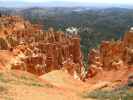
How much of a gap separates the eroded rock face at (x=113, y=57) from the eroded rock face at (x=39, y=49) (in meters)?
2.91

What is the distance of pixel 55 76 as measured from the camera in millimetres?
33594

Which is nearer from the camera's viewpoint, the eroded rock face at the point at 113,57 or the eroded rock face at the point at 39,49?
the eroded rock face at the point at 113,57

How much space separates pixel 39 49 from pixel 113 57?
11169mm

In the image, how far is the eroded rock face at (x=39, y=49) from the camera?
42188mm

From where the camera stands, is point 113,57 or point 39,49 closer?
point 113,57

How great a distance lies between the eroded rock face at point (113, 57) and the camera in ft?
124

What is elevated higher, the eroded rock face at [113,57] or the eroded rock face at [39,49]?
the eroded rock face at [113,57]

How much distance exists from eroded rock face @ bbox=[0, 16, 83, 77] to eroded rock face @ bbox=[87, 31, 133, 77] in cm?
291

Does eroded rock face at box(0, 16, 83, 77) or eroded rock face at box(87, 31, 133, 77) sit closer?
eroded rock face at box(87, 31, 133, 77)

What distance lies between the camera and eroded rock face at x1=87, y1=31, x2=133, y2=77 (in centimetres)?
3792

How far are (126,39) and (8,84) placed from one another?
70.3ft

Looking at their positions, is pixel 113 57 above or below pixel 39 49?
above

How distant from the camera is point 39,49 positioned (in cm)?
5169

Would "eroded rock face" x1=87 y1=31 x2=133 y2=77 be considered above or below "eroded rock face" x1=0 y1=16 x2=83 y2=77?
above
